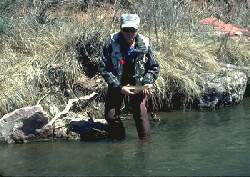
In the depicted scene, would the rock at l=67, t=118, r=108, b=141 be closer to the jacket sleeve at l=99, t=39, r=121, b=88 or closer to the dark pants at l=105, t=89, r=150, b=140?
the dark pants at l=105, t=89, r=150, b=140

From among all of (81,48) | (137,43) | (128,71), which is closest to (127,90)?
(128,71)

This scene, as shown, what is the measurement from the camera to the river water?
243 inches

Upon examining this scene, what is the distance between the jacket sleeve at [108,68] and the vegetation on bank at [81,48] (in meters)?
1.54

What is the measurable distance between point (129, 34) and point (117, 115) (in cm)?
110

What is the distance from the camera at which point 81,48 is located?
9539 millimetres

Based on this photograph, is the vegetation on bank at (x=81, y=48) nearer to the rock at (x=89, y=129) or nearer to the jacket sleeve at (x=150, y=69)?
the rock at (x=89, y=129)

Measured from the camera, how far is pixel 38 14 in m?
10.9

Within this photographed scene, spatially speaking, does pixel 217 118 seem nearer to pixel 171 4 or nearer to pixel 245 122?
pixel 245 122

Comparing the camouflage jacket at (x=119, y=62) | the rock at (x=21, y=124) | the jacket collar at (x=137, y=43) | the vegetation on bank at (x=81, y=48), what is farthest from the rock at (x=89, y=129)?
the jacket collar at (x=137, y=43)

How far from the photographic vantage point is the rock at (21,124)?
746cm

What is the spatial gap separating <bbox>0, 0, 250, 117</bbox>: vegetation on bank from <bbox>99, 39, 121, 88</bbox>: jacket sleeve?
154 centimetres

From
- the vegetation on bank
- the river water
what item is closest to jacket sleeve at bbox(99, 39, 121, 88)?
the river water

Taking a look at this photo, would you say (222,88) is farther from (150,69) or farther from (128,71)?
(128,71)

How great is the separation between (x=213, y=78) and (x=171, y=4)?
1.91 metres
